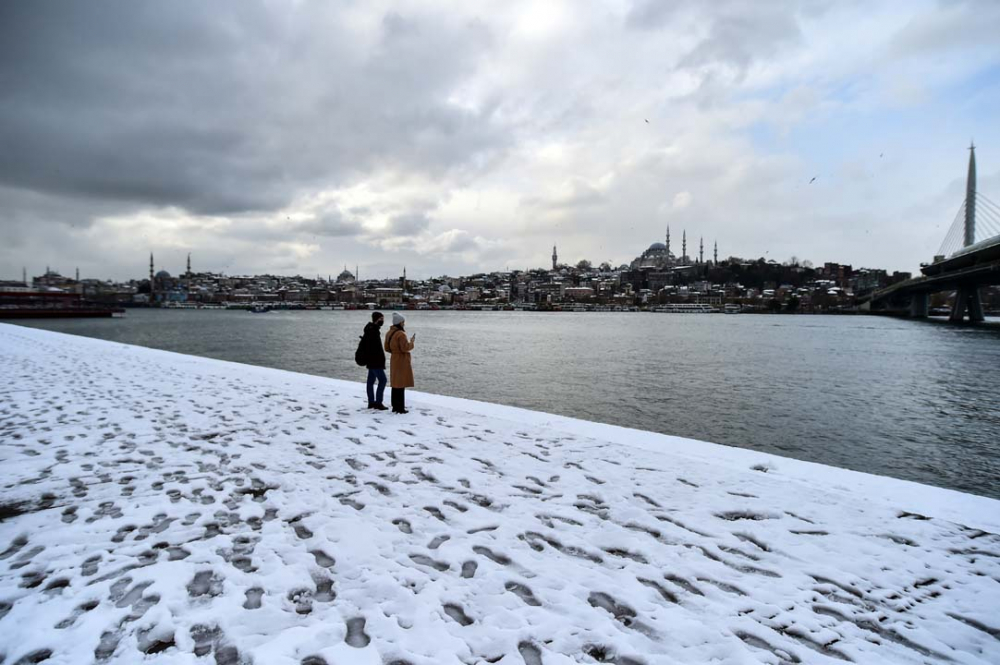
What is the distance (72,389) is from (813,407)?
1571 centimetres

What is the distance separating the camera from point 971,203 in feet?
235

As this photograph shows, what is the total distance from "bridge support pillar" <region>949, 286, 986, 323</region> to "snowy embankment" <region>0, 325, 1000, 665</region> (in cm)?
8501

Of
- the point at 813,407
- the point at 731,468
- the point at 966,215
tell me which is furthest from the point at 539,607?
the point at 966,215

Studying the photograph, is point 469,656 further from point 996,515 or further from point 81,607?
point 996,515

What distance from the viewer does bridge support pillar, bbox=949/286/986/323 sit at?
219 ft

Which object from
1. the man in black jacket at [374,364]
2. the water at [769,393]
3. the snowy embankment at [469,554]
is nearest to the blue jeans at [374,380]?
the man in black jacket at [374,364]

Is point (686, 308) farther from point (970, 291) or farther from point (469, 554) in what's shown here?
point (469, 554)

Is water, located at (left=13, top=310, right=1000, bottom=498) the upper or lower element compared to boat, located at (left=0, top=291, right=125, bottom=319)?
lower

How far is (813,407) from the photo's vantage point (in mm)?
12758

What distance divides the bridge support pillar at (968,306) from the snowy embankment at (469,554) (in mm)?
85007

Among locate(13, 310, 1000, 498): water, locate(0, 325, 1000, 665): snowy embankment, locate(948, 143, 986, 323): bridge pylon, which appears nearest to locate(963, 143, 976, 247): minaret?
locate(948, 143, 986, 323): bridge pylon

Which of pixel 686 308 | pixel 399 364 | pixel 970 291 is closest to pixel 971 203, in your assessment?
pixel 970 291

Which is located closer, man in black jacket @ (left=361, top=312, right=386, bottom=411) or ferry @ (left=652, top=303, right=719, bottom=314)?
man in black jacket @ (left=361, top=312, right=386, bottom=411)

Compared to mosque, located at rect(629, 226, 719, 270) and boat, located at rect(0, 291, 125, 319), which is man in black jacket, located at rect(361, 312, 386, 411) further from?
mosque, located at rect(629, 226, 719, 270)
